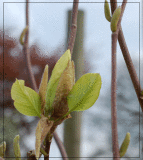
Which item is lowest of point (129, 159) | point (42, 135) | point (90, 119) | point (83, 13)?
point (129, 159)

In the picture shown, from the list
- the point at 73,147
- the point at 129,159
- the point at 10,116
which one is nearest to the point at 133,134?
the point at 129,159

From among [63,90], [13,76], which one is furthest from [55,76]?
[13,76]

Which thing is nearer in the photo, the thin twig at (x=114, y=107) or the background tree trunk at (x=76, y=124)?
the thin twig at (x=114, y=107)

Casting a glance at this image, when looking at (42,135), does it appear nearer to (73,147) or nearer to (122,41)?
(122,41)

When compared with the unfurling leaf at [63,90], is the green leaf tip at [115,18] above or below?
above

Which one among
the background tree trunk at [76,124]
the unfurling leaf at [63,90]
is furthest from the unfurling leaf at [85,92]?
the background tree trunk at [76,124]

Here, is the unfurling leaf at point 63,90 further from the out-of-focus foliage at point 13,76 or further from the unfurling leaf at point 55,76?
the out-of-focus foliage at point 13,76

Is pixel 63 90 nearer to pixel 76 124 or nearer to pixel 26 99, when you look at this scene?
pixel 26 99
